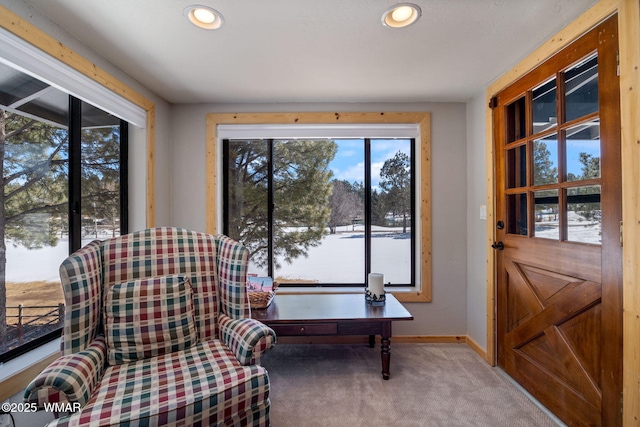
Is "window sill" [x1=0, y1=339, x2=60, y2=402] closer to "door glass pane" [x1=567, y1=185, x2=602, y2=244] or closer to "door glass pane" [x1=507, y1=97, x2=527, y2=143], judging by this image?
"door glass pane" [x1=567, y1=185, x2=602, y2=244]

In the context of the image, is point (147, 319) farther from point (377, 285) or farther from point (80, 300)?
point (377, 285)

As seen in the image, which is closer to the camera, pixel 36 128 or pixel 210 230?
pixel 36 128

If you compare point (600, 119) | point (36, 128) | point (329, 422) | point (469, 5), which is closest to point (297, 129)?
point (469, 5)

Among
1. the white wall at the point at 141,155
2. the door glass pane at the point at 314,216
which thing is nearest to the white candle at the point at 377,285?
the door glass pane at the point at 314,216

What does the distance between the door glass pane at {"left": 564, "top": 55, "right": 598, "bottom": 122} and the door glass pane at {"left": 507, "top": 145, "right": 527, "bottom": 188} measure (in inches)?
15.2

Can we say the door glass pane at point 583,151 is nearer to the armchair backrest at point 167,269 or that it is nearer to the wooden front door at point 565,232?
the wooden front door at point 565,232

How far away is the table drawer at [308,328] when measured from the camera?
1.94 metres

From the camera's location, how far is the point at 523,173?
1.95 meters

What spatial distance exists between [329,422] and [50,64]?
2507mm

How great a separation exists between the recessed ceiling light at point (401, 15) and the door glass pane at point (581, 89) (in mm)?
939

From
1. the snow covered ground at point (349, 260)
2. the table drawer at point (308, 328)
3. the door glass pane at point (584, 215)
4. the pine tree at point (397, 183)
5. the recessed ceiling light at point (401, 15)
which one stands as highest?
the recessed ceiling light at point (401, 15)

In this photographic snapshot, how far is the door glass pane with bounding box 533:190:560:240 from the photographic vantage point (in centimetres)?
165

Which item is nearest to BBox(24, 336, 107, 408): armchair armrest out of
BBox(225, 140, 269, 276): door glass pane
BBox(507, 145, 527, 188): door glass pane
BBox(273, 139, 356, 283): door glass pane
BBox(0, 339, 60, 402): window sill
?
BBox(0, 339, 60, 402): window sill

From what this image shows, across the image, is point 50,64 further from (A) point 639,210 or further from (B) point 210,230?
(A) point 639,210
